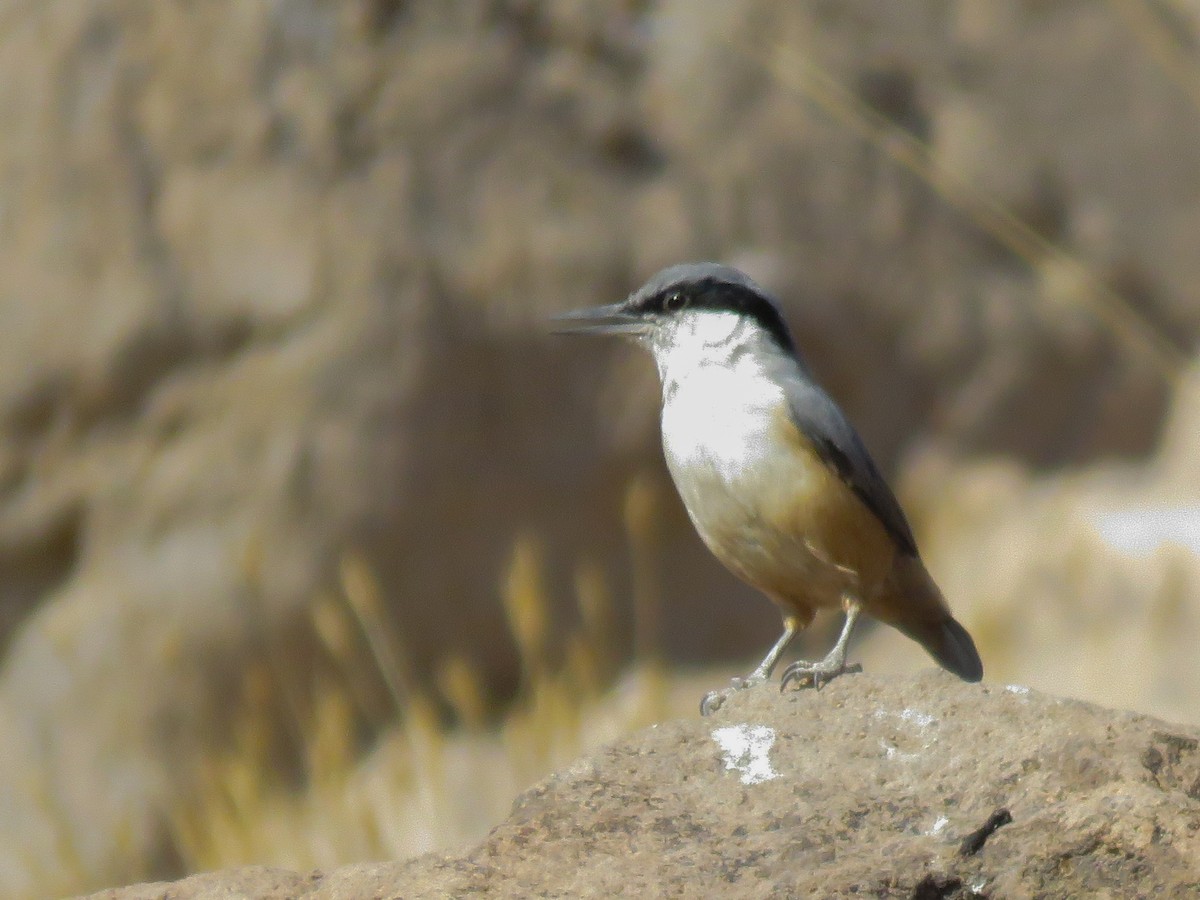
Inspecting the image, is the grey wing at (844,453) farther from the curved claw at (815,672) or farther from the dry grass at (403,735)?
the dry grass at (403,735)

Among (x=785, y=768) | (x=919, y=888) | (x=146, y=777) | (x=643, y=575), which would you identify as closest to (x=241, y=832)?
(x=146, y=777)

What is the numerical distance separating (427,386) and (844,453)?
3.55m

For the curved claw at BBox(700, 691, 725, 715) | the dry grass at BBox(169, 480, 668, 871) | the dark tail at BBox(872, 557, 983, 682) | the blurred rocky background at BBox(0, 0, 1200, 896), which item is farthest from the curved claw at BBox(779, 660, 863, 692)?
the blurred rocky background at BBox(0, 0, 1200, 896)

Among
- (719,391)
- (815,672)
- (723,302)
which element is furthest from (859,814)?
(723,302)

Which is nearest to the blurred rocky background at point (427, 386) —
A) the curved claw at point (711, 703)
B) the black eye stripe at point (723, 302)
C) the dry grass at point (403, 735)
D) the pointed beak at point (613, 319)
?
the dry grass at point (403, 735)

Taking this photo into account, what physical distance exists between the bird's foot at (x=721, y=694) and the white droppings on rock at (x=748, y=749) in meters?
0.45

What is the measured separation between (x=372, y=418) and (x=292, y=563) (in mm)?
733

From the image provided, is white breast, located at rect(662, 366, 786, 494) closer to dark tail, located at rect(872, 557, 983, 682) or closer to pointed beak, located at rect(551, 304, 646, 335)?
pointed beak, located at rect(551, 304, 646, 335)

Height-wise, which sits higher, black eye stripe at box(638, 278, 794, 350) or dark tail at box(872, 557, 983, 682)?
black eye stripe at box(638, 278, 794, 350)

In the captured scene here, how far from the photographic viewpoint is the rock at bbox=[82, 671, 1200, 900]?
2.71m

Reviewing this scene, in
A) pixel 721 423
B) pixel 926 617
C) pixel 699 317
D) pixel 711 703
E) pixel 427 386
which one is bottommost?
pixel 926 617

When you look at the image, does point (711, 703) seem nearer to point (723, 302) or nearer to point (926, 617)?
point (926, 617)

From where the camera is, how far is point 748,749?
325 centimetres

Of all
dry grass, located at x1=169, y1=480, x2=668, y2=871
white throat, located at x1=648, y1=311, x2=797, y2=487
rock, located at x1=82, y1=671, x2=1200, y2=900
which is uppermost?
white throat, located at x1=648, y1=311, x2=797, y2=487
